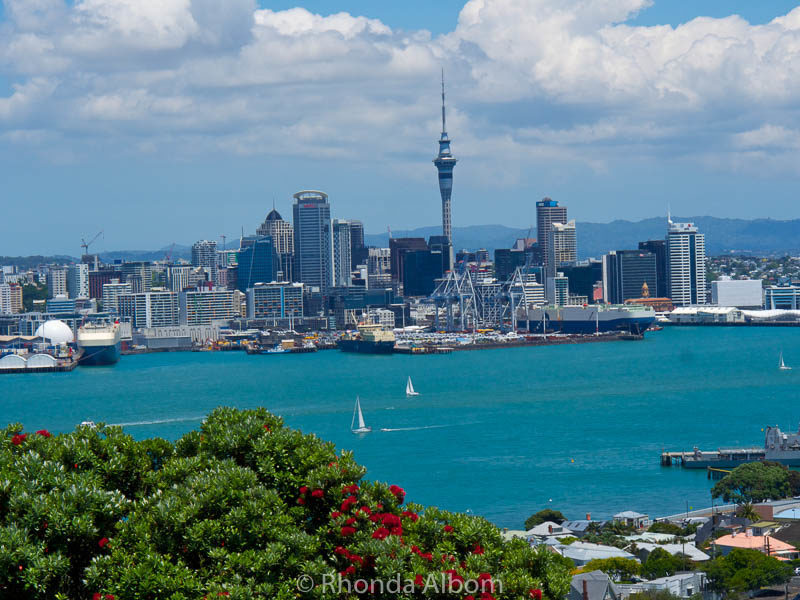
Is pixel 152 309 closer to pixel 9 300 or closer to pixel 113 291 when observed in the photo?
pixel 113 291

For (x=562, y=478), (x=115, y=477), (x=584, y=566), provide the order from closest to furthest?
(x=115, y=477) < (x=584, y=566) < (x=562, y=478)

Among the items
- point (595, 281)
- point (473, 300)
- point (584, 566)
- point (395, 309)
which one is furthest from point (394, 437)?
point (595, 281)

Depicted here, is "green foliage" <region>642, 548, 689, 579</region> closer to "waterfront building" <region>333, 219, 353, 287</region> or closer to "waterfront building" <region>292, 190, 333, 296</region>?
"waterfront building" <region>292, 190, 333, 296</region>

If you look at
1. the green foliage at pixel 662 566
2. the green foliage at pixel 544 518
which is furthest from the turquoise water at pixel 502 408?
the green foliage at pixel 662 566

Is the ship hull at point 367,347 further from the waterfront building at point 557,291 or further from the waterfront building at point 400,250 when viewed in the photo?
the waterfront building at point 400,250

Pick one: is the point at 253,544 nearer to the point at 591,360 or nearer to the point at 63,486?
the point at 63,486
